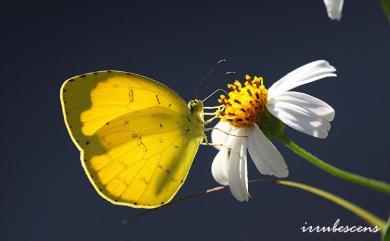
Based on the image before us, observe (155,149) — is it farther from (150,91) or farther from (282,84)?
(282,84)

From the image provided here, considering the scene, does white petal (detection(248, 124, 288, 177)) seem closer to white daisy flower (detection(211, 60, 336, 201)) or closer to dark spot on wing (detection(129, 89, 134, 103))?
white daisy flower (detection(211, 60, 336, 201))

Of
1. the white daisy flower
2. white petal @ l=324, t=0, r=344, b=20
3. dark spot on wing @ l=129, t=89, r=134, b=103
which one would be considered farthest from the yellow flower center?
white petal @ l=324, t=0, r=344, b=20

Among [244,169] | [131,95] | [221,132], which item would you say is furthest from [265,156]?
[131,95]

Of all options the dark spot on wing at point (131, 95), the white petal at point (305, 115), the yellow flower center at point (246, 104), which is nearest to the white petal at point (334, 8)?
the white petal at point (305, 115)

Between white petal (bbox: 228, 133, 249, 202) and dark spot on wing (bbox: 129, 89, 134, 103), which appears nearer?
white petal (bbox: 228, 133, 249, 202)

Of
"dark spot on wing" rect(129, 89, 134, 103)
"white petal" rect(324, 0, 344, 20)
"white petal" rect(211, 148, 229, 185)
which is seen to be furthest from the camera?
"dark spot on wing" rect(129, 89, 134, 103)

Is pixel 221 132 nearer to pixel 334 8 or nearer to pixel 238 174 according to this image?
pixel 238 174
